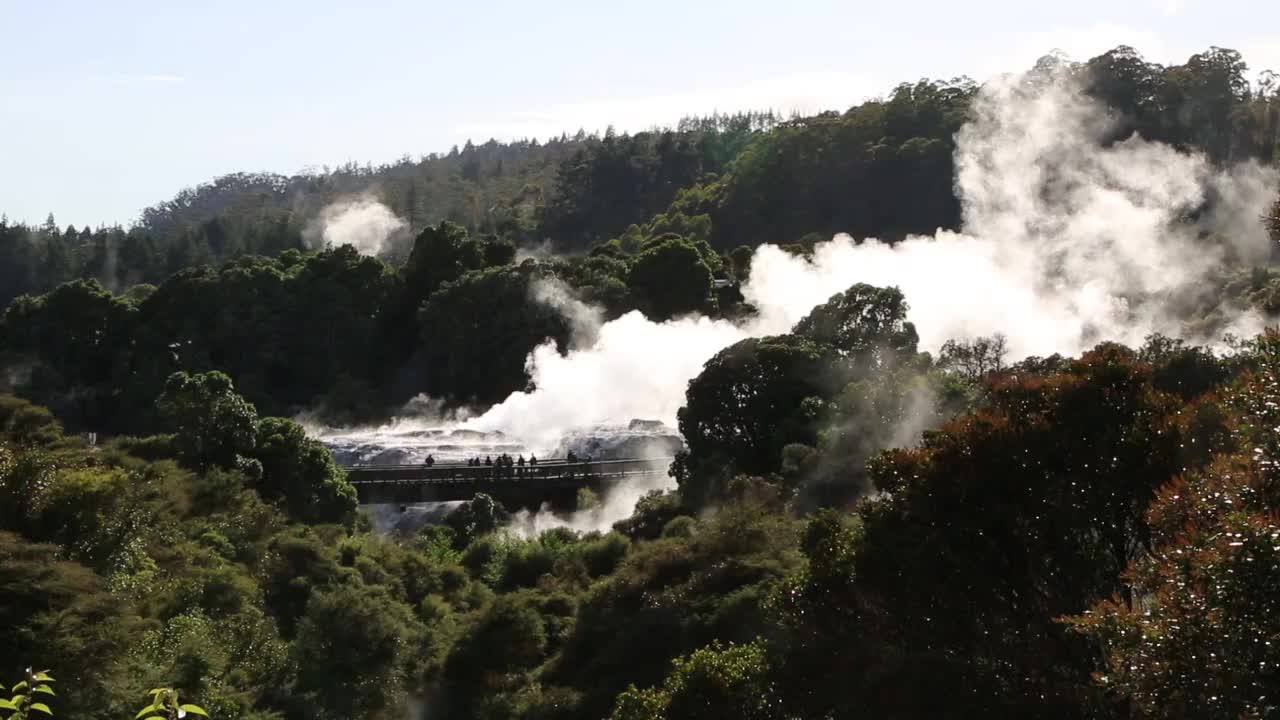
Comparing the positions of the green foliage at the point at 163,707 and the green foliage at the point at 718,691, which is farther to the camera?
the green foliage at the point at 718,691

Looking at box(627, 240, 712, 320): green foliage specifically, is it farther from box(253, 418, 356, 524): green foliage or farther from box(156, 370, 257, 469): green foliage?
box(156, 370, 257, 469): green foliage

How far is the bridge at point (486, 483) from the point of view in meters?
49.4

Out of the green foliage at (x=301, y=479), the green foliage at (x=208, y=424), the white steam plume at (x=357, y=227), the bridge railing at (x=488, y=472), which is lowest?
the bridge railing at (x=488, y=472)

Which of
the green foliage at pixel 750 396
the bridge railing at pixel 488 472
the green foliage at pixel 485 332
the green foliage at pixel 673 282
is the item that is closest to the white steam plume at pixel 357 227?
the green foliage at pixel 485 332

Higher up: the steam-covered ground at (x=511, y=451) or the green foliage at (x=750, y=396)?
the green foliage at (x=750, y=396)

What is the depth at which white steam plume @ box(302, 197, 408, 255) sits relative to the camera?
510ft

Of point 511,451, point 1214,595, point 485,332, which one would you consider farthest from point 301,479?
point 1214,595

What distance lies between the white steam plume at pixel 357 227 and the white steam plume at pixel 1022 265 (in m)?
75.9

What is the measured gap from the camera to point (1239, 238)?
80.0 meters

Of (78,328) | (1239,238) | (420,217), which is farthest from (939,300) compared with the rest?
(420,217)

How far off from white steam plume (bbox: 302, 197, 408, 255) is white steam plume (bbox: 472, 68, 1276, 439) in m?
75.9

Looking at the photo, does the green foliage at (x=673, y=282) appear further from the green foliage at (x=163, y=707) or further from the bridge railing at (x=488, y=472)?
the green foliage at (x=163, y=707)

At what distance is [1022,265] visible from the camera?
7969 centimetres

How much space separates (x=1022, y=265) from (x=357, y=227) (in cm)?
9946
